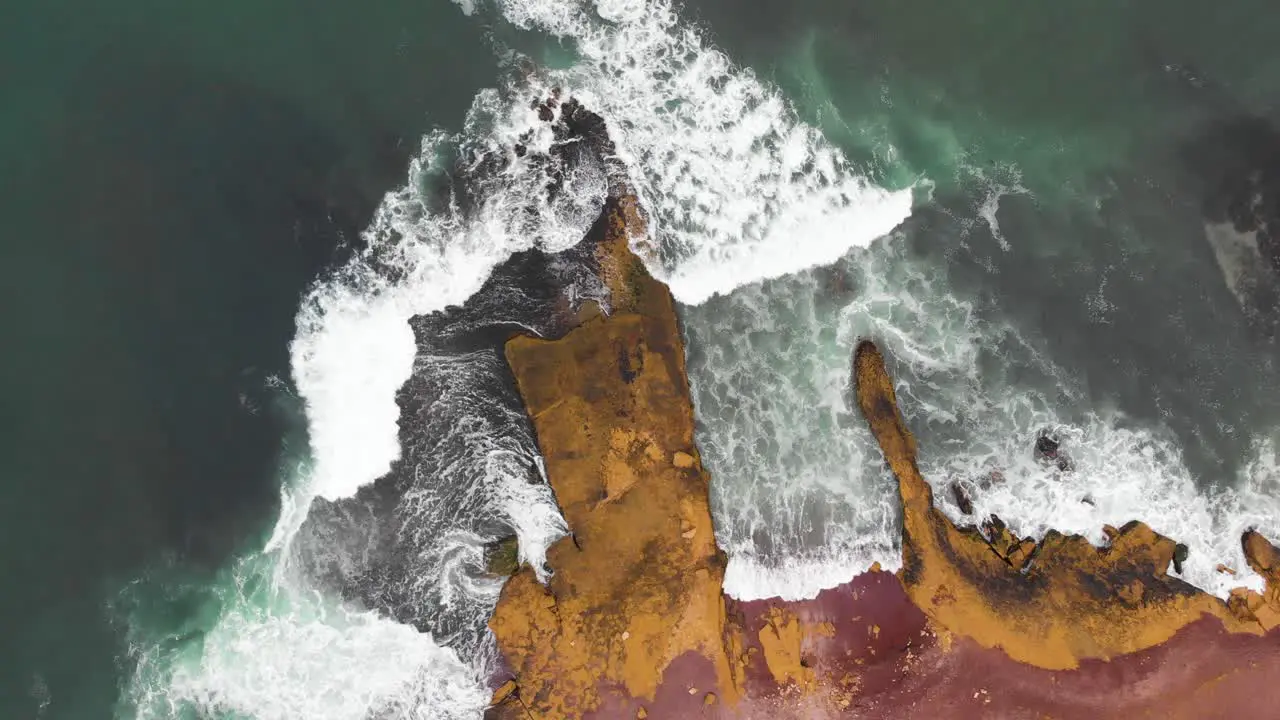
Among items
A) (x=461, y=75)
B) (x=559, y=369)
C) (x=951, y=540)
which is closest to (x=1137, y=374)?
(x=951, y=540)

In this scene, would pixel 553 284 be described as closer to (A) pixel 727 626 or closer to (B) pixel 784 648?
(A) pixel 727 626

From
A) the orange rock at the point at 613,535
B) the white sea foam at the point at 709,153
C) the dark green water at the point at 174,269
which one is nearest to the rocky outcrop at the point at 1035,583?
the white sea foam at the point at 709,153

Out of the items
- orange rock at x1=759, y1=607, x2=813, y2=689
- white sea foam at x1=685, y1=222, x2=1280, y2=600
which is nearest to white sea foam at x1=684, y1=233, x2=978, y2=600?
white sea foam at x1=685, y1=222, x2=1280, y2=600

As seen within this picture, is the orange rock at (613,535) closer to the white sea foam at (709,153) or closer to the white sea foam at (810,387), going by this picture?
the white sea foam at (810,387)

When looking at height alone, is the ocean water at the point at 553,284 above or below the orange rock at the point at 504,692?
above

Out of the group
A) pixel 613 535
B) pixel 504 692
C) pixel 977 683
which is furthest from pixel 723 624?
pixel 977 683

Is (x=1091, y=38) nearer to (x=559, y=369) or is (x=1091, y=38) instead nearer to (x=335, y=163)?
(x=559, y=369)
